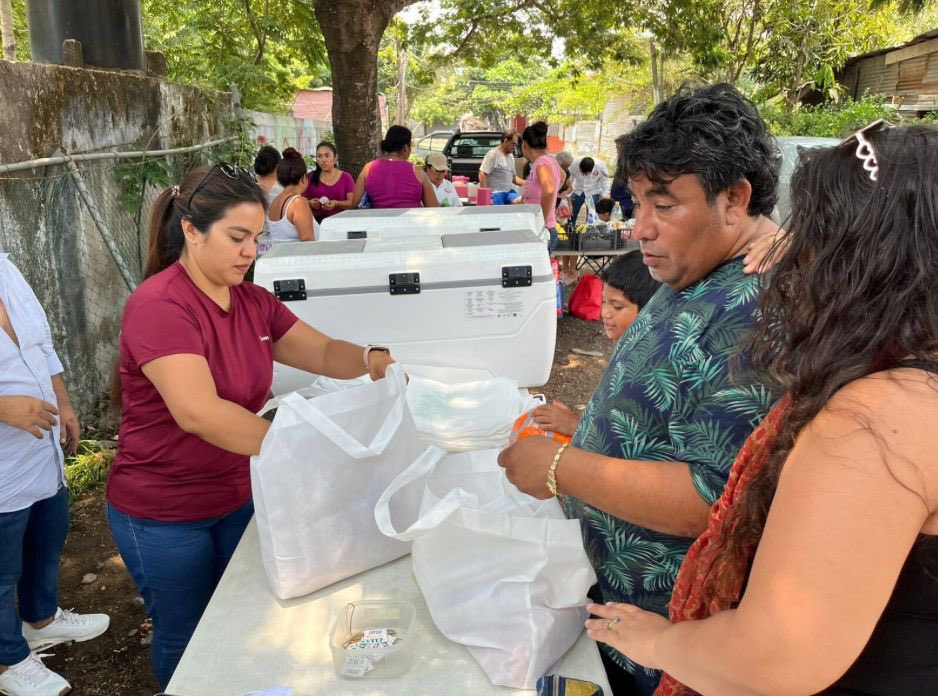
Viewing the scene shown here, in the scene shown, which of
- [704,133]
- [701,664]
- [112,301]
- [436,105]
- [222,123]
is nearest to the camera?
[701,664]

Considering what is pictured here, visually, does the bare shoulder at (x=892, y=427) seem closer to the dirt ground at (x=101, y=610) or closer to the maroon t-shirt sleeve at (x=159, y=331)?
the maroon t-shirt sleeve at (x=159, y=331)

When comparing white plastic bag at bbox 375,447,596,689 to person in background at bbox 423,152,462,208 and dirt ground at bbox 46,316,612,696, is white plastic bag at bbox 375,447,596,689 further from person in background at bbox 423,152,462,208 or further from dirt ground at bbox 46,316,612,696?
person in background at bbox 423,152,462,208

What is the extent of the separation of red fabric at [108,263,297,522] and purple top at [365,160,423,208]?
362cm

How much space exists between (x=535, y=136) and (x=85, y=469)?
482cm

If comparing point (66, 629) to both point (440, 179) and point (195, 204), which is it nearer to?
point (195, 204)

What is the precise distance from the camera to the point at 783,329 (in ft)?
2.81

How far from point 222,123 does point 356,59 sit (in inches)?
58.9

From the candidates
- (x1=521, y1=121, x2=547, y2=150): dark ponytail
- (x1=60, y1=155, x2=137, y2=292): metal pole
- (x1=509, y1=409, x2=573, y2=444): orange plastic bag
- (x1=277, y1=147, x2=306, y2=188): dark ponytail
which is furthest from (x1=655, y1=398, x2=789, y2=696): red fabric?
(x1=521, y1=121, x2=547, y2=150): dark ponytail

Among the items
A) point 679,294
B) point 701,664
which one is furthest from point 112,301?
point 701,664

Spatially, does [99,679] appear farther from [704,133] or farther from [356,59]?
[356,59]

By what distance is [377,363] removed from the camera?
2010mm

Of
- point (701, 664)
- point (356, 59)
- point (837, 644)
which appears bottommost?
point (701, 664)

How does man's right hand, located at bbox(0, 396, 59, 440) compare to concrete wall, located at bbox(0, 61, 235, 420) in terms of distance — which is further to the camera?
concrete wall, located at bbox(0, 61, 235, 420)

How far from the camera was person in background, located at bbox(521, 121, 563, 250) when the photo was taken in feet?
21.0
